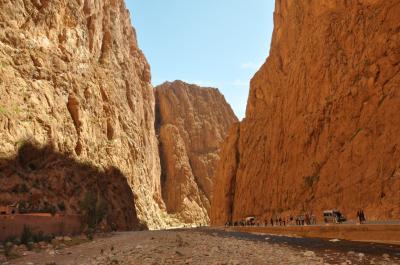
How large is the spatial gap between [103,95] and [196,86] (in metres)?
76.1

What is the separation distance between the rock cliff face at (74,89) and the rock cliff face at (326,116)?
20.4m

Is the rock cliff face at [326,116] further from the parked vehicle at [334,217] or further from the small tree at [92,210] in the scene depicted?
the small tree at [92,210]

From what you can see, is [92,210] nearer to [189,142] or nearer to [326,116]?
[326,116]

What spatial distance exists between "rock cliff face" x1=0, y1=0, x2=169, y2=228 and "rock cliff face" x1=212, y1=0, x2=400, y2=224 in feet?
67.0

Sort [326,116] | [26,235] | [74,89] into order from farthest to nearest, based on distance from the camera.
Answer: [74,89] < [326,116] < [26,235]

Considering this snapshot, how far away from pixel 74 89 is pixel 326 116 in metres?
31.4

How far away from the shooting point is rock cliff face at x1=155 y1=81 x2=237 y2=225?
10925 centimetres

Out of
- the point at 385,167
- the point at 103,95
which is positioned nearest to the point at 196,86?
the point at 103,95

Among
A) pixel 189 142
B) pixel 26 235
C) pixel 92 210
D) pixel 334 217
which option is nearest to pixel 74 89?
pixel 92 210

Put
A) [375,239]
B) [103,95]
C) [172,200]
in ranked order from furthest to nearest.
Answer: [172,200]
[103,95]
[375,239]

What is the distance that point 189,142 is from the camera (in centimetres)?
12519

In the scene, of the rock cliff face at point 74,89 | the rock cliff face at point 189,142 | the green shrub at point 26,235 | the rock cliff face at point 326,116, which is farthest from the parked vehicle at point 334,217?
the rock cliff face at point 189,142

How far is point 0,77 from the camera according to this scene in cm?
4191

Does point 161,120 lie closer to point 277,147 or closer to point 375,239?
point 277,147
